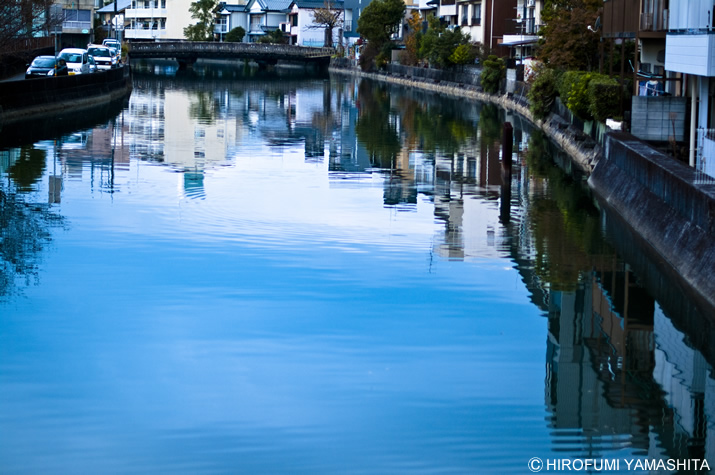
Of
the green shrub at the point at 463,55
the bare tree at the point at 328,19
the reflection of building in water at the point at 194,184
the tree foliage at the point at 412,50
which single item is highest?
the bare tree at the point at 328,19

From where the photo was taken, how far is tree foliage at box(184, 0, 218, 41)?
396ft

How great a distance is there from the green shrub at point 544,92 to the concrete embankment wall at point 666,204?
16.2m

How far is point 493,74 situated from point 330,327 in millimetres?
46783

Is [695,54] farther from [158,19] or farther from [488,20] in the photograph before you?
[158,19]

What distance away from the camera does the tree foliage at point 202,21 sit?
121m

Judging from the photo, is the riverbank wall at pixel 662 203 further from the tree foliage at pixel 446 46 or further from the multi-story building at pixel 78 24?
the multi-story building at pixel 78 24

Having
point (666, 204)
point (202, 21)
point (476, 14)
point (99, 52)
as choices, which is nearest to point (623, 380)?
point (666, 204)

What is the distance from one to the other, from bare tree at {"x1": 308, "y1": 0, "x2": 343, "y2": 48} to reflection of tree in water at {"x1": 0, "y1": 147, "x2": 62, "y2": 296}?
8548cm

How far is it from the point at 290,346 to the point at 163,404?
7.84ft

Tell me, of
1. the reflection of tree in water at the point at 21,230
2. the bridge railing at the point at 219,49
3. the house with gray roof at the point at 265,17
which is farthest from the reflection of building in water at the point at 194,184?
the house with gray roof at the point at 265,17

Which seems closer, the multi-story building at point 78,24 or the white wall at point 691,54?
the white wall at point 691,54

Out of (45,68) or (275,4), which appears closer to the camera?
(45,68)

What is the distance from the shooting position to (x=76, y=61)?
54969mm

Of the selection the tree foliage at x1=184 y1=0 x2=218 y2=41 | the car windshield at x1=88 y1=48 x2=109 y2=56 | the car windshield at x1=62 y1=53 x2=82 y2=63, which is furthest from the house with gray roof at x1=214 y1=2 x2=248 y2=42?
the car windshield at x1=62 y1=53 x2=82 y2=63
